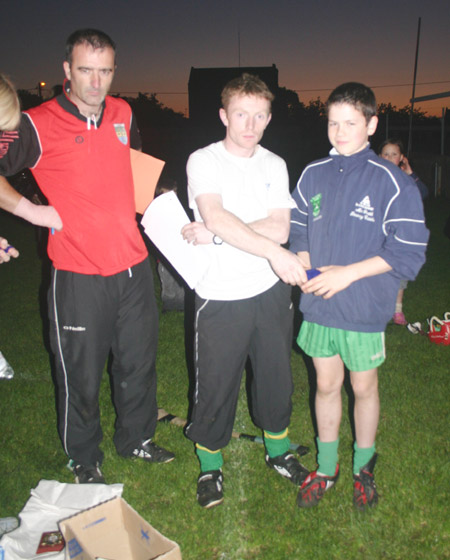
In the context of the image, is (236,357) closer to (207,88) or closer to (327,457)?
(327,457)

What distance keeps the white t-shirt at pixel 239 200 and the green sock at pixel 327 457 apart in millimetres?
978

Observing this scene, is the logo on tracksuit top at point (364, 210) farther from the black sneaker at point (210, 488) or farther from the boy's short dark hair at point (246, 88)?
the black sneaker at point (210, 488)

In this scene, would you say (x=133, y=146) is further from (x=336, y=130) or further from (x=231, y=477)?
(x=231, y=477)

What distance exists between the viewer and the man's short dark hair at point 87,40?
9.02 feet

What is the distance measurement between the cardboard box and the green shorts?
123 centimetres

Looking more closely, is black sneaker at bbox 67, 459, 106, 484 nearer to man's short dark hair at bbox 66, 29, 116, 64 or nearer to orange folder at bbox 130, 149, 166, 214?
orange folder at bbox 130, 149, 166, 214

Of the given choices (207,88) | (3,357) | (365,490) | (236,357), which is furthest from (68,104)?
(207,88)

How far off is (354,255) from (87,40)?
5.94 feet

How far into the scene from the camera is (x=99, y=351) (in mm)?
3080

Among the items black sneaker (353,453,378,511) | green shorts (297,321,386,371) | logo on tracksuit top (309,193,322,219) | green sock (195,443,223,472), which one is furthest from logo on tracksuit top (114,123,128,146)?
black sneaker (353,453,378,511)

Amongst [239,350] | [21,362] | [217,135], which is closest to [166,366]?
[21,362]

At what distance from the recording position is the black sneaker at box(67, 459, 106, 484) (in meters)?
3.21

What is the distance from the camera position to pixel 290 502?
3025mm

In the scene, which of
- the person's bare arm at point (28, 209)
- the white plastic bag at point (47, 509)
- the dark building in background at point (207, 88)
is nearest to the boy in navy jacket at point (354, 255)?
the white plastic bag at point (47, 509)
